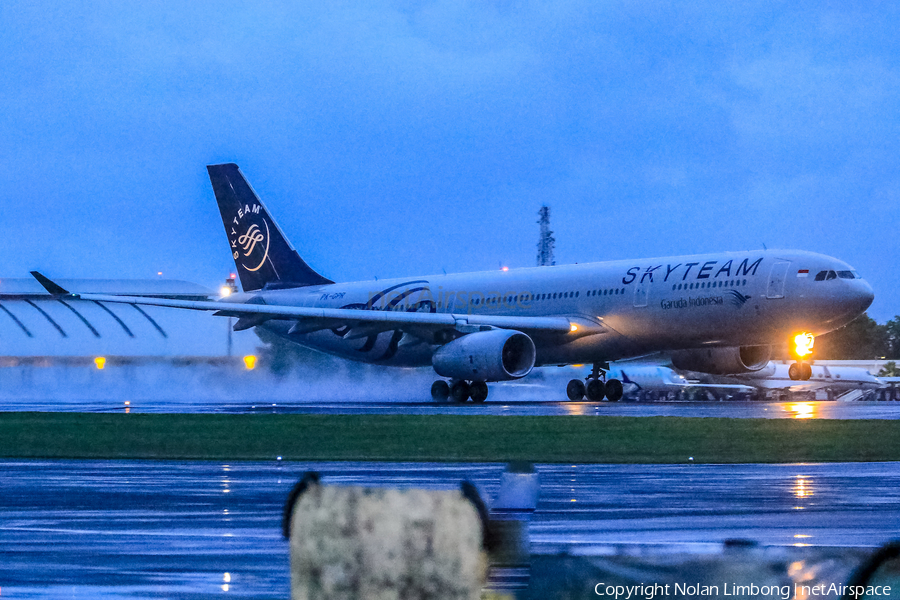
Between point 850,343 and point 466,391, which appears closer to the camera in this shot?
point 466,391

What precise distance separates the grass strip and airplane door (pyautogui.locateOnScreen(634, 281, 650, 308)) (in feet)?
30.1

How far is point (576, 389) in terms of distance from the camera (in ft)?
131

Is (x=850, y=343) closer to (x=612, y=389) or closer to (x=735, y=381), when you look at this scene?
(x=735, y=381)

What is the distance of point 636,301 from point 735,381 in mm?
19409

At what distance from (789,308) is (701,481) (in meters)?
21.0

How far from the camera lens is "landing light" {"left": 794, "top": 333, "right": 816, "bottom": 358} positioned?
1298 inches

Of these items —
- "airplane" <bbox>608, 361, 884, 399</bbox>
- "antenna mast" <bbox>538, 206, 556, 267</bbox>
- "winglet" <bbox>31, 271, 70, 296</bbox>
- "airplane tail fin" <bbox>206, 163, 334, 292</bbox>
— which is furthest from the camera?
"antenna mast" <bbox>538, 206, 556, 267</bbox>

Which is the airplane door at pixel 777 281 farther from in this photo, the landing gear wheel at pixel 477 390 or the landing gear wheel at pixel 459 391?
the landing gear wheel at pixel 459 391

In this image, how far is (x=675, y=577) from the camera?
3910 millimetres

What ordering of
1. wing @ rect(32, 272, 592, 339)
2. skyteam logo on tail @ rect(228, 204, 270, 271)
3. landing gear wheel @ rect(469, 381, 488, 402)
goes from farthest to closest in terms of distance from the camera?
skyteam logo on tail @ rect(228, 204, 270, 271), landing gear wheel @ rect(469, 381, 488, 402), wing @ rect(32, 272, 592, 339)

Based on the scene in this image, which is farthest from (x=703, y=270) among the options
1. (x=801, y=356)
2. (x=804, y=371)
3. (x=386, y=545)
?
(x=386, y=545)

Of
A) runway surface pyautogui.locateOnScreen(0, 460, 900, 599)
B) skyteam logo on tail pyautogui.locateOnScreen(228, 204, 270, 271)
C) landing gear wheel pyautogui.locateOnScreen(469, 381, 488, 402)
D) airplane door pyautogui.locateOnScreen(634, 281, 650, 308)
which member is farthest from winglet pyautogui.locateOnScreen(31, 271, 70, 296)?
runway surface pyautogui.locateOnScreen(0, 460, 900, 599)

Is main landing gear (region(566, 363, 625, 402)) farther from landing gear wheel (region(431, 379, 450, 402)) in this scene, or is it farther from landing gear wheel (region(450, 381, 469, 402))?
landing gear wheel (region(431, 379, 450, 402))

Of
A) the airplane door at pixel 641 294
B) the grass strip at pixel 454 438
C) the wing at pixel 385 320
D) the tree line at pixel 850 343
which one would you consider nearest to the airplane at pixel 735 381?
the wing at pixel 385 320
